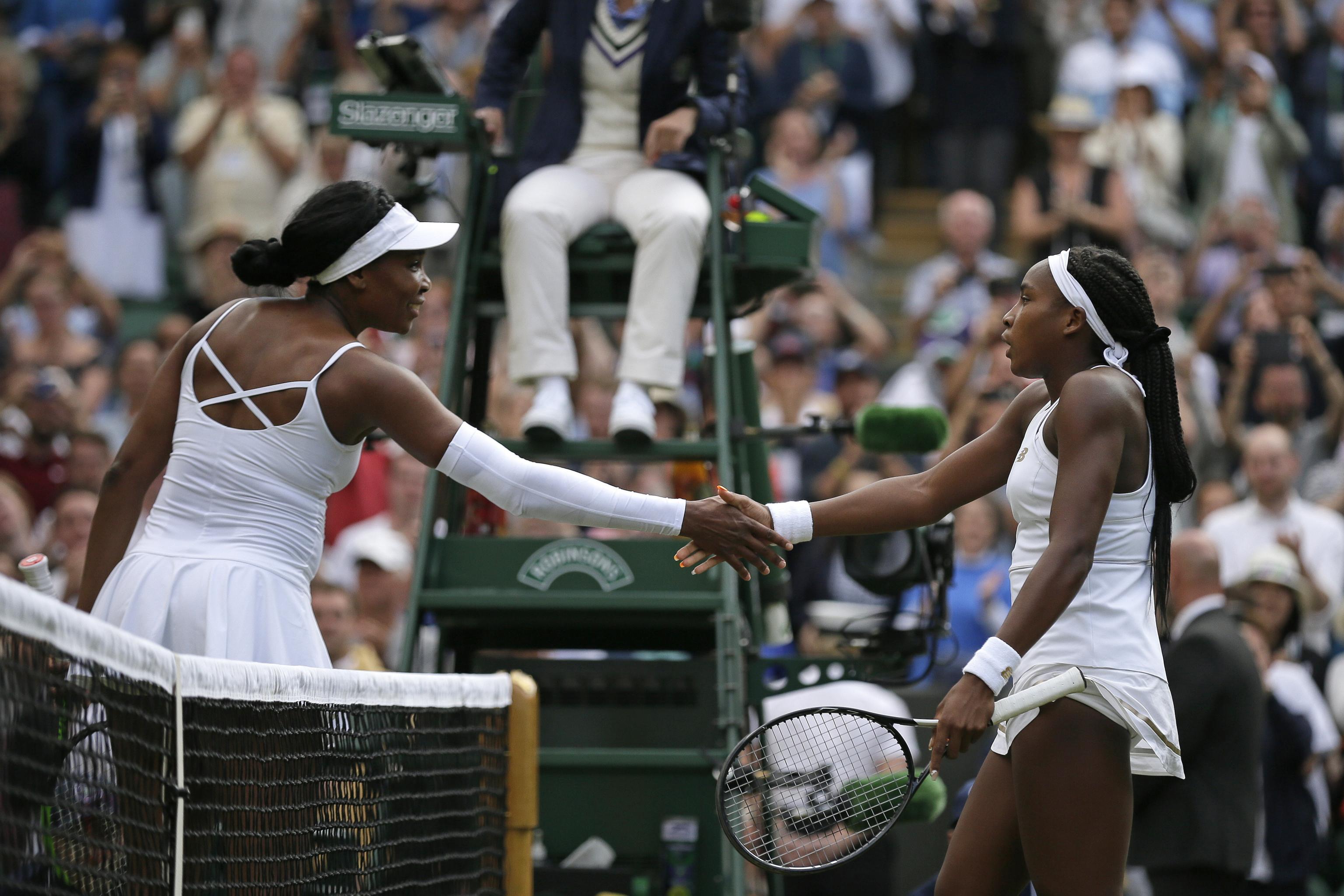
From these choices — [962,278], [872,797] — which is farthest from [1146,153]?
[872,797]

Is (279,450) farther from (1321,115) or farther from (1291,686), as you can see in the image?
(1321,115)

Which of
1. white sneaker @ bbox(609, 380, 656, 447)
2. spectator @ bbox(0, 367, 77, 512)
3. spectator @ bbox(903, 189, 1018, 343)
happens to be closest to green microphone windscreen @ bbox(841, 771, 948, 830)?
white sneaker @ bbox(609, 380, 656, 447)

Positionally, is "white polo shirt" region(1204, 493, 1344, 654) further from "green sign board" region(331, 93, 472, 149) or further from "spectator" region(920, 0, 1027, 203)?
"green sign board" region(331, 93, 472, 149)

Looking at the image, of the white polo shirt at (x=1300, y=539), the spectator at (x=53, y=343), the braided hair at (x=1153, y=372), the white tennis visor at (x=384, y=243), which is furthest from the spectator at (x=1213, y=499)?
the spectator at (x=53, y=343)

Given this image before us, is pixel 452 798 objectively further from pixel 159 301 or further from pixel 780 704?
pixel 159 301

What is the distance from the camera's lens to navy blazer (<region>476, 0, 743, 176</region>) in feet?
20.5

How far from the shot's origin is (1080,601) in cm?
373

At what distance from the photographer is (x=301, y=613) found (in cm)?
403

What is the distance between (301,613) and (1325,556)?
6162 millimetres

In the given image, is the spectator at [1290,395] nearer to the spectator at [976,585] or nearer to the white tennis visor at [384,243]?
the spectator at [976,585]

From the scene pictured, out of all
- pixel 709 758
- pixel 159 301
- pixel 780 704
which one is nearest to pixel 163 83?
pixel 159 301

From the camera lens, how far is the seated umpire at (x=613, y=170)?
5.86 metres

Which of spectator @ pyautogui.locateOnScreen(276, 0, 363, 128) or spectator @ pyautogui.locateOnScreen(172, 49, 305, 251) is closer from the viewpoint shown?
spectator @ pyautogui.locateOnScreen(172, 49, 305, 251)

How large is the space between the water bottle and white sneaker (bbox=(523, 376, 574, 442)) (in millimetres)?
703
